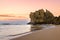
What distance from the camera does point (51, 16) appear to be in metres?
58.7

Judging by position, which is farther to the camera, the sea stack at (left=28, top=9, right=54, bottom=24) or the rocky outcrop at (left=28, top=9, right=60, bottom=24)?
the sea stack at (left=28, top=9, right=54, bottom=24)

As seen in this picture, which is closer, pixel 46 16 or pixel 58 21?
pixel 58 21

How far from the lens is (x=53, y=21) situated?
57.4 m

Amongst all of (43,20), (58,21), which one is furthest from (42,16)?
(58,21)

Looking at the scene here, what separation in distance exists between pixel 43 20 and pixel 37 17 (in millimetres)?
2296

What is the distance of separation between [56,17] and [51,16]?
173 cm

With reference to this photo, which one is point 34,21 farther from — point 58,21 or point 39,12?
point 58,21

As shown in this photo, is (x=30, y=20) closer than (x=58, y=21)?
No

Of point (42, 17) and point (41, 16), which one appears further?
point (42, 17)

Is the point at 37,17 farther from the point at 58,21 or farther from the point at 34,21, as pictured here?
the point at 58,21

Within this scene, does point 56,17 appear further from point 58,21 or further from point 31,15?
point 31,15

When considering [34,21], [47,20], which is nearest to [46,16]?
[47,20]

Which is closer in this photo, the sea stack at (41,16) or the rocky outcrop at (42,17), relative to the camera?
the rocky outcrop at (42,17)

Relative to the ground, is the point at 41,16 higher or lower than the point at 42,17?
higher
